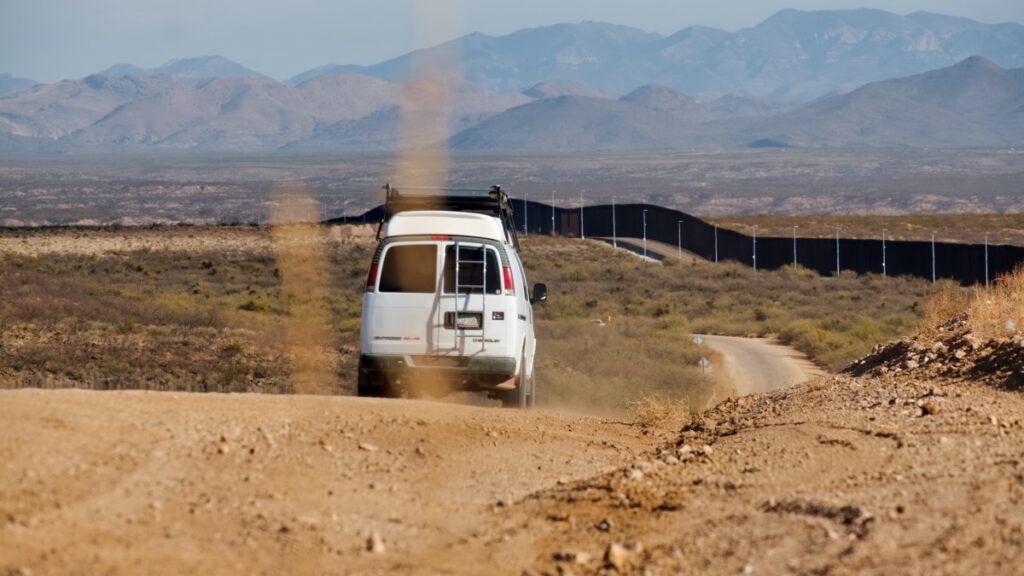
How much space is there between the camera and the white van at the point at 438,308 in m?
15.6

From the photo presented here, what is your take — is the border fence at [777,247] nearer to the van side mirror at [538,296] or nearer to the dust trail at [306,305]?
the dust trail at [306,305]

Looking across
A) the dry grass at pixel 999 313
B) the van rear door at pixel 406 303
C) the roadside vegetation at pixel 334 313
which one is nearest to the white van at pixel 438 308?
the van rear door at pixel 406 303

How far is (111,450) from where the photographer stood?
31.8ft

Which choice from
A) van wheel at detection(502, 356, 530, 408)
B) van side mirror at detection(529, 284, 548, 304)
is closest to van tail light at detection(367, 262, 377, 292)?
van wheel at detection(502, 356, 530, 408)

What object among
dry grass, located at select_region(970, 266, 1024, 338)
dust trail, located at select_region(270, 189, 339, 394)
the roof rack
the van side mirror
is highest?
the roof rack

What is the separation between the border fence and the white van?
23.8m

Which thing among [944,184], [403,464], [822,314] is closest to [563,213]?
[822,314]

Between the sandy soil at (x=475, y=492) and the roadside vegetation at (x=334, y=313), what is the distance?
7313mm

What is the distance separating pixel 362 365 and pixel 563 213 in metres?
67.9

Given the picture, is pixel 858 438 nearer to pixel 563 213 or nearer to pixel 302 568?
pixel 302 568

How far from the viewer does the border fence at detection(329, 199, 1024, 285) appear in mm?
49531

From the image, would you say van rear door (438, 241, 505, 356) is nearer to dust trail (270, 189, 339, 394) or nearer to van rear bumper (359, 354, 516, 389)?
van rear bumper (359, 354, 516, 389)

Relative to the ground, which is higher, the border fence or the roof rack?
the roof rack

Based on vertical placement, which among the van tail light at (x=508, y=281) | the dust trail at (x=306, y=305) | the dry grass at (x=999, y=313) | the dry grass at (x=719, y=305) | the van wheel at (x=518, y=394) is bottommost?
the dry grass at (x=719, y=305)
